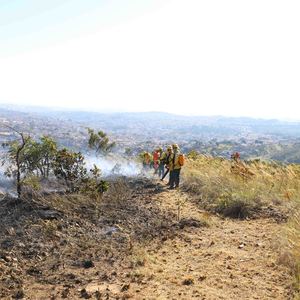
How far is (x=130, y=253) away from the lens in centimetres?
592

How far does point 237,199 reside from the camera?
902 cm

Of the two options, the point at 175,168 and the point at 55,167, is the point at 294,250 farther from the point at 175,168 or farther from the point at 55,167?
the point at 175,168

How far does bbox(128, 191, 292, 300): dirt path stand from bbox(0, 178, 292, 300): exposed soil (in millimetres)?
11

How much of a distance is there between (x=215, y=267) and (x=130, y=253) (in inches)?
45.3

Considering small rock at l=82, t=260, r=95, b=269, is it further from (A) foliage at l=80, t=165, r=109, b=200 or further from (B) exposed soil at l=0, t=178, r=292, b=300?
(A) foliage at l=80, t=165, r=109, b=200

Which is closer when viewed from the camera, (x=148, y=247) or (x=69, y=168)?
(x=148, y=247)

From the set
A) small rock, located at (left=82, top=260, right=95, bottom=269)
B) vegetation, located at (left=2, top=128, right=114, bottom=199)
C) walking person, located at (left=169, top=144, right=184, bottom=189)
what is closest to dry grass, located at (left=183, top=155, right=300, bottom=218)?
walking person, located at (left=169, top=144, right=184, bottom=189)

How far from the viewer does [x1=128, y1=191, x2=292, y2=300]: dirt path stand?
15.5ft

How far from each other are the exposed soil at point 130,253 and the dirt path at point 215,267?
11mm

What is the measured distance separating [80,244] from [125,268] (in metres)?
0.98

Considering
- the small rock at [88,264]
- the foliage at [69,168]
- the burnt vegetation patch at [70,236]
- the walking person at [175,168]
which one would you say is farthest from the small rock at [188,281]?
the walking person at [175,168]

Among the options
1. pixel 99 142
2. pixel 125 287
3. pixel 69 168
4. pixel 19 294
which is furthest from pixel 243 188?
pixel 99 142

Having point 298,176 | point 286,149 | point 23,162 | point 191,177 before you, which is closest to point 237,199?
point 298,176

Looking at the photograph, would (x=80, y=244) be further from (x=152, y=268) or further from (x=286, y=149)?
(x=286, y=149)
